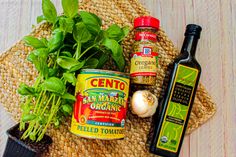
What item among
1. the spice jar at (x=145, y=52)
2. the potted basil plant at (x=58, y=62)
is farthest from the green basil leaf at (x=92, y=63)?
the spice jar at (x=145, y=52)

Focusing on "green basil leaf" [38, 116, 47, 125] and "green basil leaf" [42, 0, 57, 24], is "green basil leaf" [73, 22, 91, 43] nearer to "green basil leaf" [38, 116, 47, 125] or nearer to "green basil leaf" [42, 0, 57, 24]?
"green basil leaf" [42, 0, 57, 24]

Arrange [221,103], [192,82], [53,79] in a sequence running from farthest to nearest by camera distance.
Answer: [221,103] → [192,82] → [53,79]

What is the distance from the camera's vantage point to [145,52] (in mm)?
847

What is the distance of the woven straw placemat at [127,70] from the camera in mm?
912

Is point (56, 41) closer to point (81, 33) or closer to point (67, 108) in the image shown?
point (81, 33)

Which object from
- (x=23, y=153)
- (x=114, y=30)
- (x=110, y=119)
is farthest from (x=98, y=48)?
(x=23, y=153)

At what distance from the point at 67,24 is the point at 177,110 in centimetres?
37

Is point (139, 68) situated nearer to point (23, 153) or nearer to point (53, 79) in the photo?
point (53, 79)

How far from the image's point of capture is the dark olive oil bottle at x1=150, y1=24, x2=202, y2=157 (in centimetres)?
87

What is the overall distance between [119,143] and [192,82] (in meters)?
0.27

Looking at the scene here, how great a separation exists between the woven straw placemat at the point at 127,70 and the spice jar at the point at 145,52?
8 centimetres

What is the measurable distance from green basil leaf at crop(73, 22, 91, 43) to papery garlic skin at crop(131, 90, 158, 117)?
21 centimetres

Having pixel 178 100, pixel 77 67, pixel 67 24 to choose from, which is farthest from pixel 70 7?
pixel 178 100

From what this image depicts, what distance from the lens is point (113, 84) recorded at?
80 centimetres
